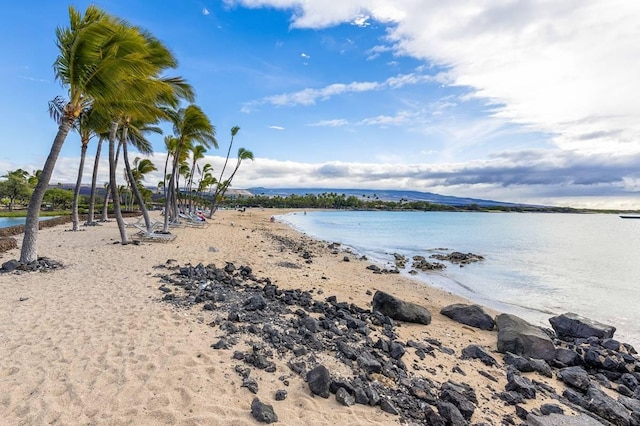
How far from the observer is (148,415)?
3.11 meters

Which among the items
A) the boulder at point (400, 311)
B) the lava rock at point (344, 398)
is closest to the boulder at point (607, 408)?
the boulder at point (400, 311)

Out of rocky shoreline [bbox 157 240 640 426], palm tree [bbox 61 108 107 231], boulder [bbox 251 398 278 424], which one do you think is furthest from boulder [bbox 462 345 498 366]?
palm tree [bbox 61 108 107 231]

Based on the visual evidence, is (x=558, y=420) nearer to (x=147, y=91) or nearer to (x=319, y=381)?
(x=319, y=381)

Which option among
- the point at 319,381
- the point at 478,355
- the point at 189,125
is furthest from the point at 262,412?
the point at 189,125

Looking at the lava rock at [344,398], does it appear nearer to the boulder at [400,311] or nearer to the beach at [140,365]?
the beach at [140,365]

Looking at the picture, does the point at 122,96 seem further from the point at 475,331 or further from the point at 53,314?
the point at 475,331

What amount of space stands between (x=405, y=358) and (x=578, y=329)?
212 inches

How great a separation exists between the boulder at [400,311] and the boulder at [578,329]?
11.1 ft

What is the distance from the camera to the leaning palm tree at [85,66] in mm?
8625

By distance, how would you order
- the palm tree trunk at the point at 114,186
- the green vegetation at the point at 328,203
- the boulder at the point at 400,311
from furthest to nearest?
the green vegetation at the point at 328,203
the palm tree trunk at the point at 114,186
the boulder at the point at 400,311

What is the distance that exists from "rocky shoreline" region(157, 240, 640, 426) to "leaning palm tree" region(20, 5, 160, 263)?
4688 mm

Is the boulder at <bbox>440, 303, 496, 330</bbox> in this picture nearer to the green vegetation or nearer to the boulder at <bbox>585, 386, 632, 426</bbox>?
the boulder at <bbox>585, 386, 632, 426</bbox>

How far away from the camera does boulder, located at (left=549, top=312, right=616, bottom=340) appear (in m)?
7.42

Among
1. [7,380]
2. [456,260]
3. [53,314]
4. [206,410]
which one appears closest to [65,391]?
[7,380]
